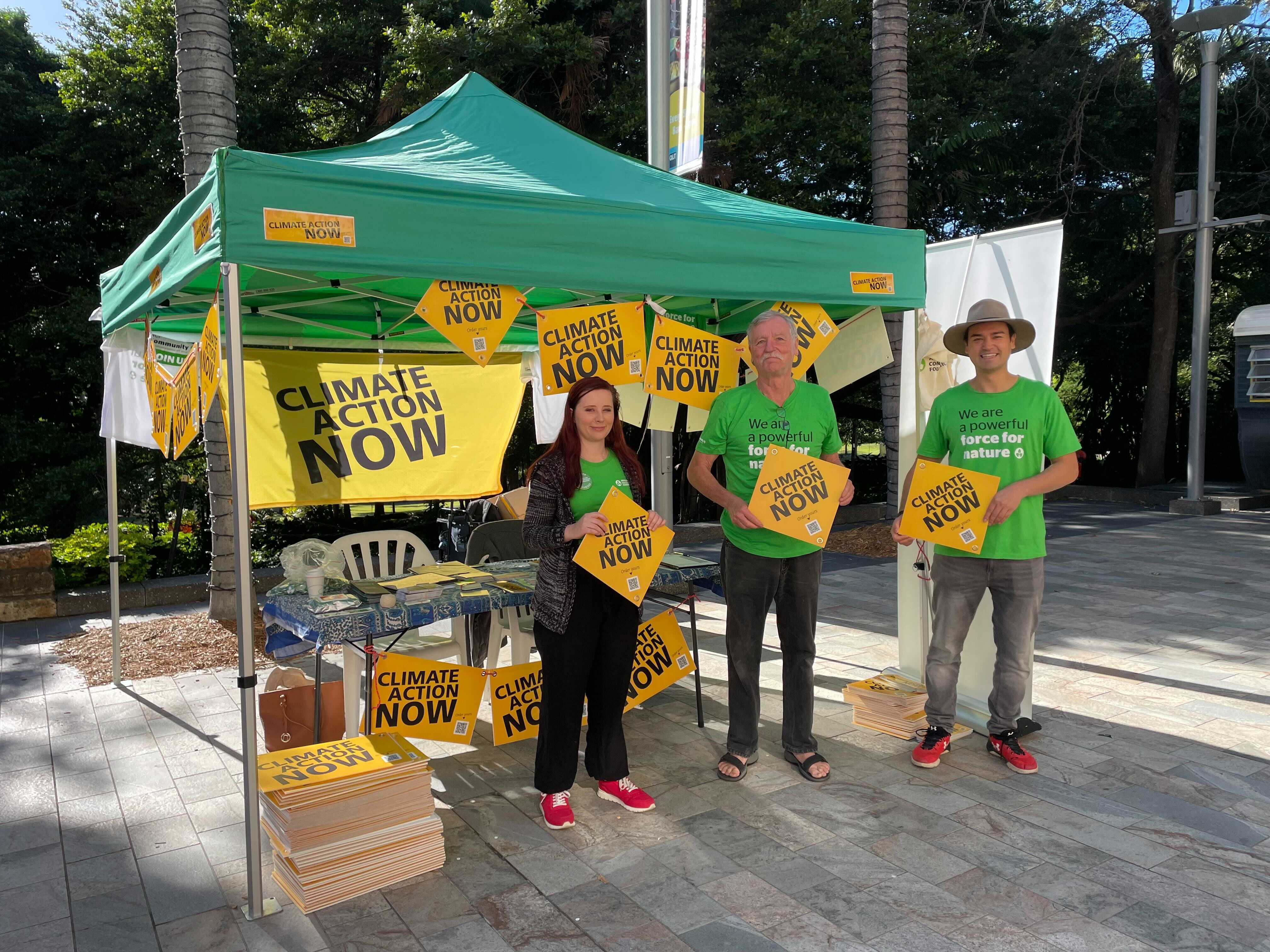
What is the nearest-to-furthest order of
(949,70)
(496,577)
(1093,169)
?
1. (496,577)
2. (949,70)
3. (1093,169)

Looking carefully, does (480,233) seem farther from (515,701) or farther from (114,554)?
(114,554)

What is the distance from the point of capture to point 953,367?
472 centimetres

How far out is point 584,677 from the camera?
3592 mm

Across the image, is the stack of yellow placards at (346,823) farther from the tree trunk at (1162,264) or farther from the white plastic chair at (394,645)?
the tree trunk at (1162,264)

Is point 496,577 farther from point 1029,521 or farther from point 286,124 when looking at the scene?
point 286,124

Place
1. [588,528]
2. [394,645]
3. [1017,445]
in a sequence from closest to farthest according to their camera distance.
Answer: [588,528], [1017,445], [394,645]

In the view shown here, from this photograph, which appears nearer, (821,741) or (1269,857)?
(1269,857)

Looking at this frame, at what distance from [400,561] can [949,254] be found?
3.65 m

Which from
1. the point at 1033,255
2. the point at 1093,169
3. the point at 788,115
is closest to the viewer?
the point at 1033,255

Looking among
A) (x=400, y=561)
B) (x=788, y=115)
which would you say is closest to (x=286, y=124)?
(x=788, y=115)

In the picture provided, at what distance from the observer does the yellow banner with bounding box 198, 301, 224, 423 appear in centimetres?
337

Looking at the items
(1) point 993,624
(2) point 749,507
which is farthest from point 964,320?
(2) point 749,507

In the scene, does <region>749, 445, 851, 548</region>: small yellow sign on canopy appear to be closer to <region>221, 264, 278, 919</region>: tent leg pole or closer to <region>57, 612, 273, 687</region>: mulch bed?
<region>221, 264, 278, 919</region>: tent leg pole

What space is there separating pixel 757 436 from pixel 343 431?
8.07ft
